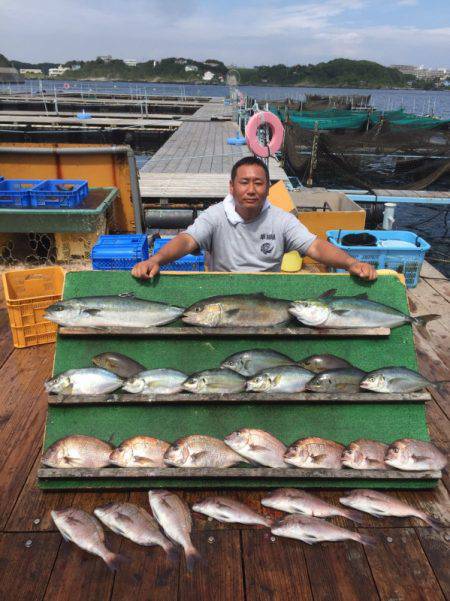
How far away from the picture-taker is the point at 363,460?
2.78m

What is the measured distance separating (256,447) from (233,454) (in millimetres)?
170

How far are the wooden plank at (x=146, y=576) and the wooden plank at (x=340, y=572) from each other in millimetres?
778

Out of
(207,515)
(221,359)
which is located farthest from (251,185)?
(207,515)

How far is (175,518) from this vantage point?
2502 millimetres

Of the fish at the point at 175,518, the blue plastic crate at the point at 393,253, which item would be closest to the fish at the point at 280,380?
the fish at the point at 175,518

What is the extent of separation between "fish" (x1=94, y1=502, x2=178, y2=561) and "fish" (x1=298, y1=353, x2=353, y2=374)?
148cm

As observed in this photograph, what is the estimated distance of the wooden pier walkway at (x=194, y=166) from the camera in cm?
1010

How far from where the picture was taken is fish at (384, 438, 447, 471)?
2.77 m

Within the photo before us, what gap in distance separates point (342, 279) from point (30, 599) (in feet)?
9.76

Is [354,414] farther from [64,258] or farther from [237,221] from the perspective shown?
[64,258]

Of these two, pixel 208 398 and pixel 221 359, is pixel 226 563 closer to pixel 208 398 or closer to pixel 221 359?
pixel 208 398

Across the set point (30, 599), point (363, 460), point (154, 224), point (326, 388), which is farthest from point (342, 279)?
point (154, 224)

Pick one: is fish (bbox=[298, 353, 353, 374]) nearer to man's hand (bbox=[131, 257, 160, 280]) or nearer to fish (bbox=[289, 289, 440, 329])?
fish (bbox=[289, 289, 440, 329])

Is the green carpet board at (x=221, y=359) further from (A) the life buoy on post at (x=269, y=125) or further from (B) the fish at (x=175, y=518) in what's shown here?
(A) the life buoy on post at (x=269, y=125)
